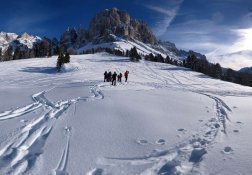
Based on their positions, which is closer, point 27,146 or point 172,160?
point 172,160

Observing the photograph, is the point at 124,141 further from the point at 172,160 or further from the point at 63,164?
the point at 63,164

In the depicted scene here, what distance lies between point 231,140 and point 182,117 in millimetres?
4455

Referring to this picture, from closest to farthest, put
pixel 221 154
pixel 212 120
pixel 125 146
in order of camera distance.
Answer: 1. pixel 221 154
2. pixel 125 146
3. pixel 212 120

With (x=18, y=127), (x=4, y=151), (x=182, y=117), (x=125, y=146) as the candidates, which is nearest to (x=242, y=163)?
(x=125, y=146)

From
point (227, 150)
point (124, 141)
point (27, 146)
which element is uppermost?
point (227, 150)

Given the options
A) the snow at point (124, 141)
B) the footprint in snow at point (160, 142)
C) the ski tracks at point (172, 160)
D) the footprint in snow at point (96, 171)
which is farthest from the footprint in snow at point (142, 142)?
the footprint in snow at point (96, 171)

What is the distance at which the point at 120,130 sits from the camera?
40.0ft

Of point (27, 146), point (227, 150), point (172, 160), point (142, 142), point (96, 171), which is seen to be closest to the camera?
point (96, 171)

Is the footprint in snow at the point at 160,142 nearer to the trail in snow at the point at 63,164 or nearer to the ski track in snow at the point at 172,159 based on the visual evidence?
the ski track in snow at the point at 172,159

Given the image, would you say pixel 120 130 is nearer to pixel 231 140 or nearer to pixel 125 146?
pixel 125 146

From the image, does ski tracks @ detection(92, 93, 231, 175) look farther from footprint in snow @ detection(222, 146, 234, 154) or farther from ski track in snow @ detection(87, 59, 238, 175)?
footprint in snow @ detection(222, 146, 234, 154)

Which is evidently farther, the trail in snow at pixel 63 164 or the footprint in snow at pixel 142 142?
the footprint in snow at pixel 142 142

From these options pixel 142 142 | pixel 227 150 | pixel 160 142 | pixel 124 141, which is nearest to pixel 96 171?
pixel 124 141

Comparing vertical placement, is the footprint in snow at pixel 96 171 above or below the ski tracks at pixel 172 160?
below
